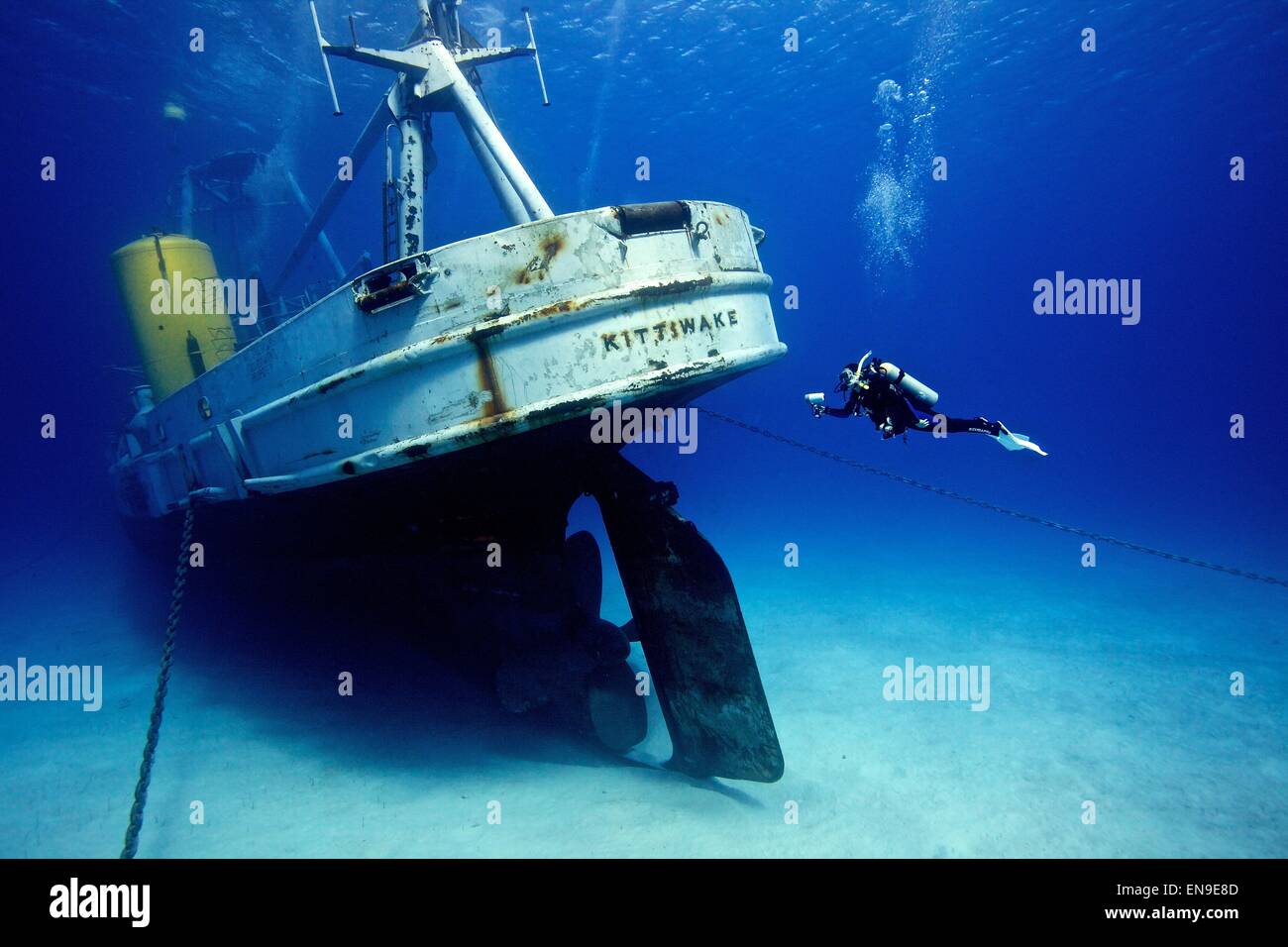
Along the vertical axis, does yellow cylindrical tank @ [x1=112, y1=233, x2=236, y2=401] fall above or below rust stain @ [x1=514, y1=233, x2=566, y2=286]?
above

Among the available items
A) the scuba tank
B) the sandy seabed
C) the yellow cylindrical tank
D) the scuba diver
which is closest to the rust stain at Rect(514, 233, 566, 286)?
the scuba diver

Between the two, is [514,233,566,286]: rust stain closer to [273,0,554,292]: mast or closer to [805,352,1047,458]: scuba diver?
[273,0,554,292]: mast

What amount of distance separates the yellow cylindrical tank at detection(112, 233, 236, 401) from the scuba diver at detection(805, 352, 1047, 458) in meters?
7.50

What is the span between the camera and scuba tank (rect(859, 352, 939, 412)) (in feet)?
11.9

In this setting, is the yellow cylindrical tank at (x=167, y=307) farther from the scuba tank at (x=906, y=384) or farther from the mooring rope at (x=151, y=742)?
the scuba tank at (x=906, y=384)

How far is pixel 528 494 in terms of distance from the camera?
4.40 meters

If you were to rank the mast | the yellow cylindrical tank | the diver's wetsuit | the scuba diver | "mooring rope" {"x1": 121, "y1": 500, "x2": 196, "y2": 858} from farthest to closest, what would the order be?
the yellow cylindrical tank
the mast
the diver's wetsuit
the scuba diver
"mooring rope" {"x1": 121, "y1": 500, "x2": 196, "y2": 858}

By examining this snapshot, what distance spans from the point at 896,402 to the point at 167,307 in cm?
899

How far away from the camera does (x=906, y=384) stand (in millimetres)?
3701

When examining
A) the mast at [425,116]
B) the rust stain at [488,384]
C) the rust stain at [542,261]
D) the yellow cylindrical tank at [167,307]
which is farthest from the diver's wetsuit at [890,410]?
the yellow cylindrical tank at [167,307]

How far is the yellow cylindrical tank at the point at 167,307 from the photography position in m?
7.39

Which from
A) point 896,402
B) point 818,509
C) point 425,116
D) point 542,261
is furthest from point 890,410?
point 818,509

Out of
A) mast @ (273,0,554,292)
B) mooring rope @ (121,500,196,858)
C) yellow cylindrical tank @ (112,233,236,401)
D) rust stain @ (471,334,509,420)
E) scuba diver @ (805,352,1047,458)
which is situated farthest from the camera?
yellow cylindrical tank @ (112,233,236,401)
